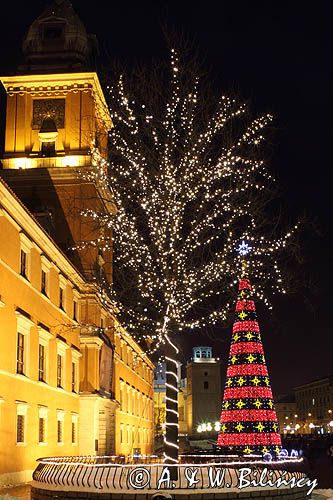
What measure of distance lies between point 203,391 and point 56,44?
94.6 meters

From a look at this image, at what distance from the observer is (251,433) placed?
1164 inches

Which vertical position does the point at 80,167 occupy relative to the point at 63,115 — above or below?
below

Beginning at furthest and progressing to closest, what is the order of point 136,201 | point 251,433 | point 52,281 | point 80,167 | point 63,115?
1. point 63,115
2. point 80,167
3. point 52,281
4. point 251,433
5. point 136,201

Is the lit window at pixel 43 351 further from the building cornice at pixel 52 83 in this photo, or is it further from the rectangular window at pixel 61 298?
the building cornice at pixel 52 83

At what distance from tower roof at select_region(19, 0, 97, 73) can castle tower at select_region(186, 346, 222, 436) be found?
91606mm

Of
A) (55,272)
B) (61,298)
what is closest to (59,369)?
(61,298)

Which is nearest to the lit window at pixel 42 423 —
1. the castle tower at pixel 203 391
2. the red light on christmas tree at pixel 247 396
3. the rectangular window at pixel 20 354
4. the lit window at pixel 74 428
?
the rectangular window at pixel 20 354

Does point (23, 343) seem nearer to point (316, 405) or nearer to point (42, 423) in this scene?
point (42, 423)

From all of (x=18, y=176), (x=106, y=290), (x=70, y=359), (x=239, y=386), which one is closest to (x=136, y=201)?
(x=106, y=290)

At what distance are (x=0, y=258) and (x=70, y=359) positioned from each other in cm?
1283

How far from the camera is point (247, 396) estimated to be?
98.5 feet

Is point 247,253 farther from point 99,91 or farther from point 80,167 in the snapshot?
point 99,91

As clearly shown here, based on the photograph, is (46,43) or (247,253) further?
(46,43)

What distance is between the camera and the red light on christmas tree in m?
29.5
